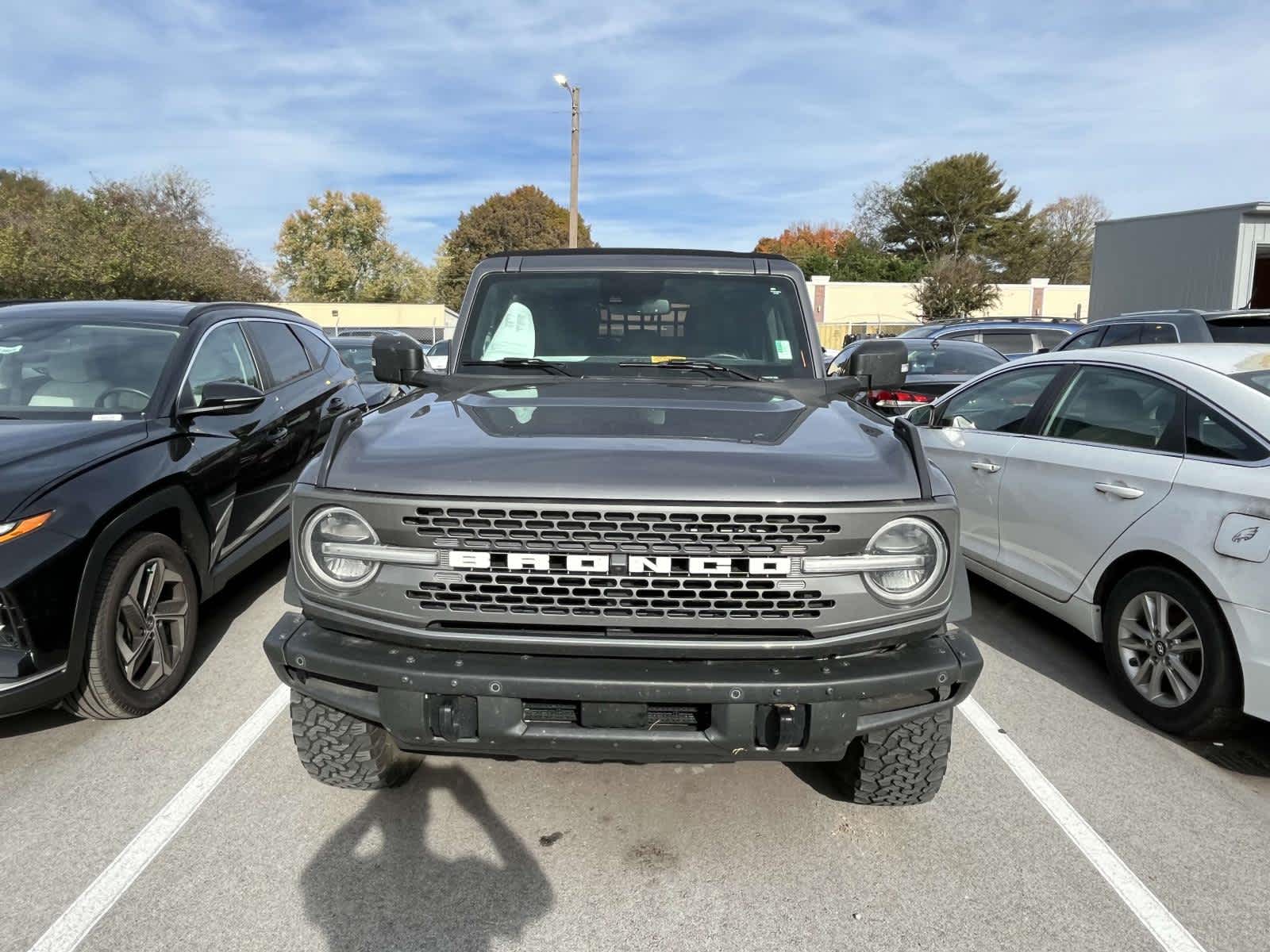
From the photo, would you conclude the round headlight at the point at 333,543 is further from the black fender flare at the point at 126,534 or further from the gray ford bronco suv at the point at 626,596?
the black fender flare at the point at 126,534

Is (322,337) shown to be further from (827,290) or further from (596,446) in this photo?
(827,290)

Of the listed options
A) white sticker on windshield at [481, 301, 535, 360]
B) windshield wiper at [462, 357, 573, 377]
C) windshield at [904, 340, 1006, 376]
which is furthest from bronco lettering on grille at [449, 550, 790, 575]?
windshield at [904, 340, 1006, 376]

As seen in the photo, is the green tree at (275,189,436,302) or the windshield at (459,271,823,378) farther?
the green tree at (275,189,436,302)

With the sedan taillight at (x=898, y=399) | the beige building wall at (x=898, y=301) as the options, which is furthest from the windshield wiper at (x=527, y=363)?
the beige building wall at (x=898, y=301)

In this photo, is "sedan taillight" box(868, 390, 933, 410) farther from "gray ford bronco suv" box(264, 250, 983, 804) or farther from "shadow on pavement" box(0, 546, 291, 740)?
"gray ford bronco suv" box(264, 250, 983, 804)

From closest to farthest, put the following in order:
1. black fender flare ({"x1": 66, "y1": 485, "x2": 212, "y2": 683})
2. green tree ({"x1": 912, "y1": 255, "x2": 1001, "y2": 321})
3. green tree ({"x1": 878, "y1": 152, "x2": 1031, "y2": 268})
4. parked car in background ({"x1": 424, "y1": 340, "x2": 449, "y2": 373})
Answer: black fender flare ({"x1": 66, "y1": 485, "x2": 212, "y2": 683}) → parked car in background ({"x1": 424, "y1": 340, "x2": 449, "y2": 373}) → green tree ({"x1": 912, "y1": 255, "x2": 1001, "y2": 321}) → green tree ({"x1": 878, "y1": 152, "x2": 1031, "y2": 268})

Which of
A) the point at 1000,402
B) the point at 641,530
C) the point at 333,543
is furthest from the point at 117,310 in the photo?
the point at 1000,402

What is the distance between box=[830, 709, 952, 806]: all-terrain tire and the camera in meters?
2.80

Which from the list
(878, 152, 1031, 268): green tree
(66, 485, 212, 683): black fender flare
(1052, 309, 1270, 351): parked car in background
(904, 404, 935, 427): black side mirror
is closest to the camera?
(66, 485, 212, 683): black fender flare

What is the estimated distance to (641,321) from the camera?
12.9ft

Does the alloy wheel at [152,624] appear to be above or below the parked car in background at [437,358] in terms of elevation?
below

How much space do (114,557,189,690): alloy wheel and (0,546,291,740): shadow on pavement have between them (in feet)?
0.86

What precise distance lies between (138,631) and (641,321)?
249 cm

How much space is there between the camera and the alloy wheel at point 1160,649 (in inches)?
142
